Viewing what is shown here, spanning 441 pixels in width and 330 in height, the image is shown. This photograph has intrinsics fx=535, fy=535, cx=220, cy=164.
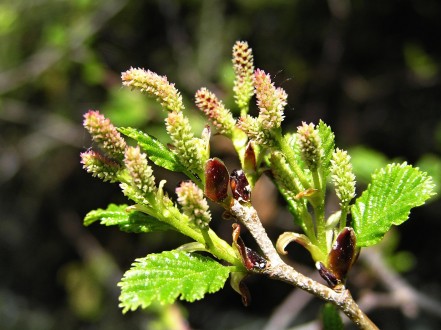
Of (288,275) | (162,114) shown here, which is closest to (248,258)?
(288,275)

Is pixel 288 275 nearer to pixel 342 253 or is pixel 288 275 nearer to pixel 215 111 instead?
pixel 342 253

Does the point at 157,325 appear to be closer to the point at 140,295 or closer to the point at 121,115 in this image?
the point at 121,115

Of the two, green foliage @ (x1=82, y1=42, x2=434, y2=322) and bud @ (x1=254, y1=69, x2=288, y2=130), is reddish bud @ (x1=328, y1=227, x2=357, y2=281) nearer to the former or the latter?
green foliage @ (x1=82, y1=42, x2=434, y2=322)

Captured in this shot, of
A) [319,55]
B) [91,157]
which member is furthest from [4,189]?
[91,157]

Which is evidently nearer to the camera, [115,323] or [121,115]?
[121,115]

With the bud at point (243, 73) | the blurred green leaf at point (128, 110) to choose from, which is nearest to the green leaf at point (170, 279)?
the bud at point (243, 73)

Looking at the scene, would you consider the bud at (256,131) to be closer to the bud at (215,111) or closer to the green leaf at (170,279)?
the bud at (215,111)
